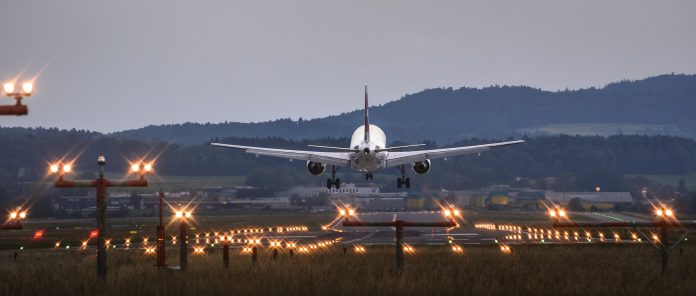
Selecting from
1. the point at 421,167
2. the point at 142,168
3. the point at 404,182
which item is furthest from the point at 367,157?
the point at 142,168

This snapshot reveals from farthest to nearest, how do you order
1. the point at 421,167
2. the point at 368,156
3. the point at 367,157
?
the point at 421,167 < the point at 367,157 < the point at 368,156

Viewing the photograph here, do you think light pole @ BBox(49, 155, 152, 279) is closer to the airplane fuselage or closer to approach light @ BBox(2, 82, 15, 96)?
approach light @ BBox(2, 82, 15, 96)

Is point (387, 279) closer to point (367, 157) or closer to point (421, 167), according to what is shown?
point (367, 157)

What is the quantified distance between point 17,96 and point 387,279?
12.3 meters

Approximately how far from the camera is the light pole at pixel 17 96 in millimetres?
30966

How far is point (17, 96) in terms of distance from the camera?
31484 millimetres

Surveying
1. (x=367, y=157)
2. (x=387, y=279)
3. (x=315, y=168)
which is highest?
(x=367, y=157)

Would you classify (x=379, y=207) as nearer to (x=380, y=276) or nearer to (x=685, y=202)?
(x=685, y=202)

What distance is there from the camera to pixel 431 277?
3253cm

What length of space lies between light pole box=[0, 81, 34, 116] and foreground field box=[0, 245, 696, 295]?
201 inches

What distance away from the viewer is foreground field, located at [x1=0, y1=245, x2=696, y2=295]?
29.3 metres

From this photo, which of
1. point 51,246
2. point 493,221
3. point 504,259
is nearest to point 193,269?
point 504,259

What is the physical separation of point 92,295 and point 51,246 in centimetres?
5643

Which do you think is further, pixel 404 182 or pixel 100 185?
pixel 404 182
